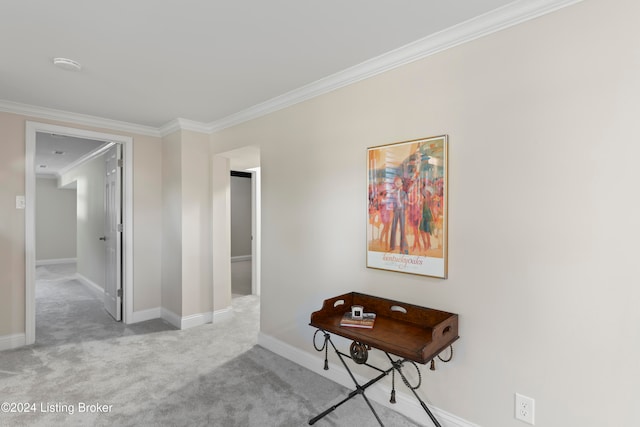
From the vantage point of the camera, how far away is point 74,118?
3738mm

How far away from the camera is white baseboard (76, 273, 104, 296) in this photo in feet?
18.4

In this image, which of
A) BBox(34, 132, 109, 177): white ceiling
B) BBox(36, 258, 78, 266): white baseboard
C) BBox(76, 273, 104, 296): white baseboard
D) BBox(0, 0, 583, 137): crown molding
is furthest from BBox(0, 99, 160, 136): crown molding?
BBox(36, 258, 78, 266): white baseboard

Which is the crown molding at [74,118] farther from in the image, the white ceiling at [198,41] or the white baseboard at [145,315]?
the white baseboard at [145,315]

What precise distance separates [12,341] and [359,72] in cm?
412

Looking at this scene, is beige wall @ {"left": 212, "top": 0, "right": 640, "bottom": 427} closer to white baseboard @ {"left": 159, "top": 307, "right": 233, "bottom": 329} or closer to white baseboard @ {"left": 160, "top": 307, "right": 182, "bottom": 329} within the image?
white baseboard @ {"left": 159, "top": 307, "right": 233, "bottom": 329}

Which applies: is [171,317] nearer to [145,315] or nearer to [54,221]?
[145,315]

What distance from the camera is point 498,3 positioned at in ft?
5.77

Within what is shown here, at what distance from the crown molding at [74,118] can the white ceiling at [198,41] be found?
0.77 ft

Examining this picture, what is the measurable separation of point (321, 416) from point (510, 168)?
1869 mm

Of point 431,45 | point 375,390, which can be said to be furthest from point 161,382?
point 431,45

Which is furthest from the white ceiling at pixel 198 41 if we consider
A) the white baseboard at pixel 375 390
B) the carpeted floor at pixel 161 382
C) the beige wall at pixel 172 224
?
the carpeted floor at pixel 161 382

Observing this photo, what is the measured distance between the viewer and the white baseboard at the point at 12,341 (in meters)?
3.32

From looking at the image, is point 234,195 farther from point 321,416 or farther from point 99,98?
point 321,416

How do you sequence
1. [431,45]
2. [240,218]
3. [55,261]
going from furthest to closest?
[240,218] < [55,261] < [431,45]
